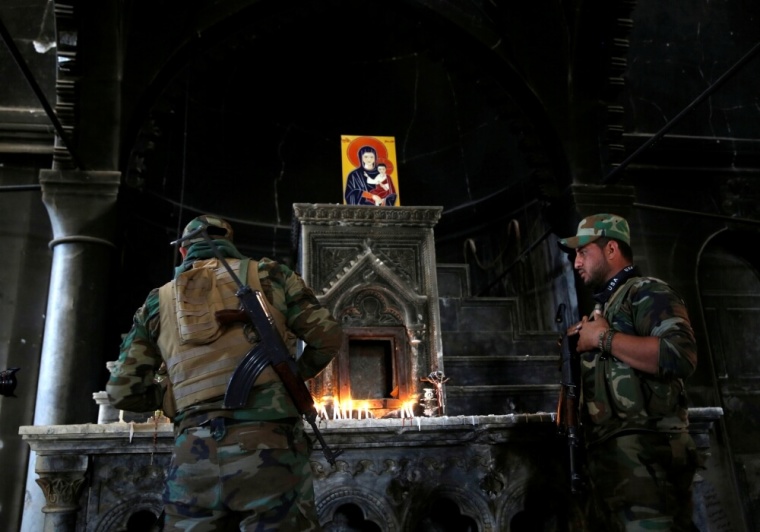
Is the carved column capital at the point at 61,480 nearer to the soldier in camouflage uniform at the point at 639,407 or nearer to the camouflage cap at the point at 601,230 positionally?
the soldier in camouflage uniform at the point at 639,407

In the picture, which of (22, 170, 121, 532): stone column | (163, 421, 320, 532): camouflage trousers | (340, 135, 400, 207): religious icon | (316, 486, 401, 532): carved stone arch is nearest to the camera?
(163, 421, 320, 532): camouflage trousers

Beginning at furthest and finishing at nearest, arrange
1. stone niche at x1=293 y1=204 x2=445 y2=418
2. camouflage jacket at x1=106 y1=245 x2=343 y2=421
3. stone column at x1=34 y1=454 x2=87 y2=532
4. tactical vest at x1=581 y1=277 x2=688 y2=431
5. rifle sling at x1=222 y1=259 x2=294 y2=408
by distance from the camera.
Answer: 1. stone niche at x1=293 y1=204 x2=445 y2=418
2. stone column at x1=34 y1=454 x2=87 y2=532
3. camouflage jacket at x1=106 y1=245 x2=343 y2=421
4. tactical vest at x1=581 y1=277 x2=688 y2=431
5. rifle sling at x1=222 y1=259 x2=294 y2=408

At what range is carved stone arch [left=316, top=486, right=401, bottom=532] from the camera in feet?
13.2

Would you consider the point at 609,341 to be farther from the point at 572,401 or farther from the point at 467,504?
the point at 467,504

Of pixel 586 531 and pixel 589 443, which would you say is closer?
pixel 589 443

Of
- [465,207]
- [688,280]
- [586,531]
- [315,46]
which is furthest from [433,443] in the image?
[315,46]

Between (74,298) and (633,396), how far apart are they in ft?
16.0

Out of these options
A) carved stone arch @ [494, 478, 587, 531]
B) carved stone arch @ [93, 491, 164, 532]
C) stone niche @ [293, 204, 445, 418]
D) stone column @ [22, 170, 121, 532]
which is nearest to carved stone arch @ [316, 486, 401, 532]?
carved stone arch @ [494, 478, 587, 531]

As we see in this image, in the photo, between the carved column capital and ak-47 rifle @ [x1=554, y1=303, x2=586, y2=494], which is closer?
ak-47 rifle @ [x1=554, y1=303, x2=586, y2=494]

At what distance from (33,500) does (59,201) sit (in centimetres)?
264

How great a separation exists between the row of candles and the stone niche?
0.09 ft

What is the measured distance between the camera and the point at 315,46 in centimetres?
1181

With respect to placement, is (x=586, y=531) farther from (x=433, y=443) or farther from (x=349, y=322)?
(x=349, y=322)

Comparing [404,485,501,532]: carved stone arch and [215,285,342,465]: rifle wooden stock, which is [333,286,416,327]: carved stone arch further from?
[215,285,342,465]: rifle wooden stock
